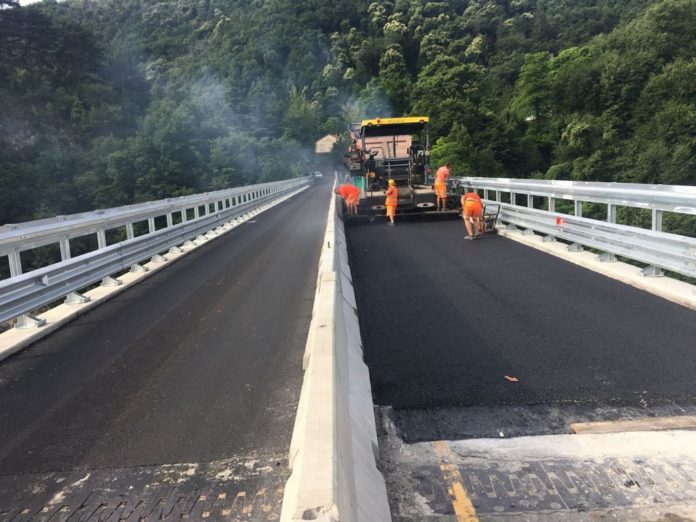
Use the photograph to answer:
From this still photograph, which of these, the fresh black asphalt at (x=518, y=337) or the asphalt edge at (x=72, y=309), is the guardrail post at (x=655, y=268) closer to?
the fresh black asphalt at (x=518, y=337)

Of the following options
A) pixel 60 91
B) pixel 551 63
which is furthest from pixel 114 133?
pixel 551 63

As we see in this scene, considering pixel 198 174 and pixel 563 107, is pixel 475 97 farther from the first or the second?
pixel 198 174

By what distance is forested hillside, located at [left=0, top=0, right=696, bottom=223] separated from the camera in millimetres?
47656

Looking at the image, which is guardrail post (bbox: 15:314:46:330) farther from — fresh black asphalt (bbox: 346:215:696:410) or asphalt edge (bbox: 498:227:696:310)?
asphalt edge (bbox: 498:227:696:310)

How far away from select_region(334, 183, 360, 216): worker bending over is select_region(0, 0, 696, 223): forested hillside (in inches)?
1188

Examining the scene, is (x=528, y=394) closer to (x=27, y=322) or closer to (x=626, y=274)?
(x=626, y=274)

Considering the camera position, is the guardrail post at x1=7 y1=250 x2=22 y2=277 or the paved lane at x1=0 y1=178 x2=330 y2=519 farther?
the guardrail post at x1=7 y1=250 x2=22 y2=277

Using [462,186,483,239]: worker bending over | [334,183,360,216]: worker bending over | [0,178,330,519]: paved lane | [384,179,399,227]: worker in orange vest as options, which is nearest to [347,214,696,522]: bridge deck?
[0,178,330,519]: paved lane

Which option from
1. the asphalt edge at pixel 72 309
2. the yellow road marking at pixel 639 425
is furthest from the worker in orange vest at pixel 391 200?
the yellow road marking at pixel 639 425

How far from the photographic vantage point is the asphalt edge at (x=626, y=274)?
673cm

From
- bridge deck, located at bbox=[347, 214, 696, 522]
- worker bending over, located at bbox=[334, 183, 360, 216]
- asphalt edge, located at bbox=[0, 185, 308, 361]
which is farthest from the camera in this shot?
worker bending over, located at bbox=[334, 183, 360, 216]

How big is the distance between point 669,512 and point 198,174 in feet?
204

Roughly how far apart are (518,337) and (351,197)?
11.7 m

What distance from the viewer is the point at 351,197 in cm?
1702
